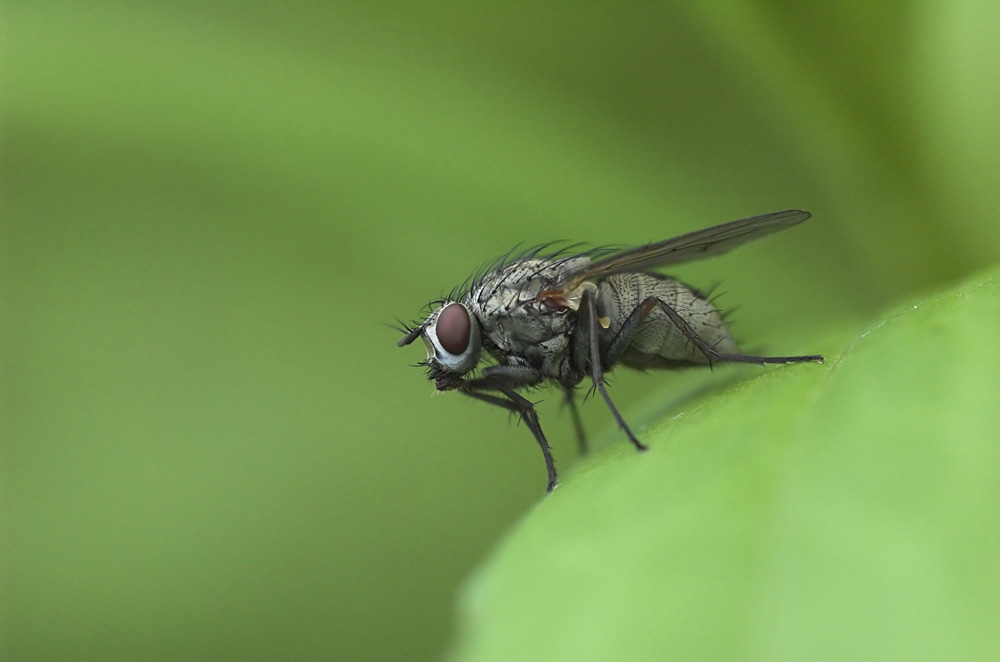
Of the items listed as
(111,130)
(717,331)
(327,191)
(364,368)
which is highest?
(111,130)

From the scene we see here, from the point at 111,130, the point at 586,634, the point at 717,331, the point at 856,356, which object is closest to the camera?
the point at 586,634

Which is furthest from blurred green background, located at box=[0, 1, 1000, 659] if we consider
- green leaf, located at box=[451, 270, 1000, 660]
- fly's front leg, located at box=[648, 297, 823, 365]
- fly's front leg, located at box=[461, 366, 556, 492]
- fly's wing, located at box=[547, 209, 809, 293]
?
green leaf, located at box=[451, 270, 1000, 660]

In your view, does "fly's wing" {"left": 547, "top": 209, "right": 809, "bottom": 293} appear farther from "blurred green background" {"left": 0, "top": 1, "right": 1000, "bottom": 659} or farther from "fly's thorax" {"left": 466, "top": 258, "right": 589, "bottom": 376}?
"blurred green background" {"left": 0, "top": 1, "right": 1000, "bottom": 659}

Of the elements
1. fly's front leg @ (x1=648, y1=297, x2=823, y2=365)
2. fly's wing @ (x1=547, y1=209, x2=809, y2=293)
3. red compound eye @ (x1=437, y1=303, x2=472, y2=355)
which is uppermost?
red compound eye @ (x1=437, y1=303, x2=472, y2=355)

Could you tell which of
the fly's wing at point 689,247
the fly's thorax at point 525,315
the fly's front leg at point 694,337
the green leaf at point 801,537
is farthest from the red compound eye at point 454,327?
the green leaf at point 801,537

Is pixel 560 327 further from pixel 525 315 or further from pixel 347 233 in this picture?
pixel 347 233

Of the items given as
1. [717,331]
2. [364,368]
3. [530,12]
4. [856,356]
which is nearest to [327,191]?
[364,368]

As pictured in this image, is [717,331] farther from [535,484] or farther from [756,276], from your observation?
[535,484]

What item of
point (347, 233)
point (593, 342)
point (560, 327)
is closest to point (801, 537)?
point (593, 342)

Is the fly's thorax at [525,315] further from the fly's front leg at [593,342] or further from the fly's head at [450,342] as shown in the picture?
the fly's front leg at [593,342]
